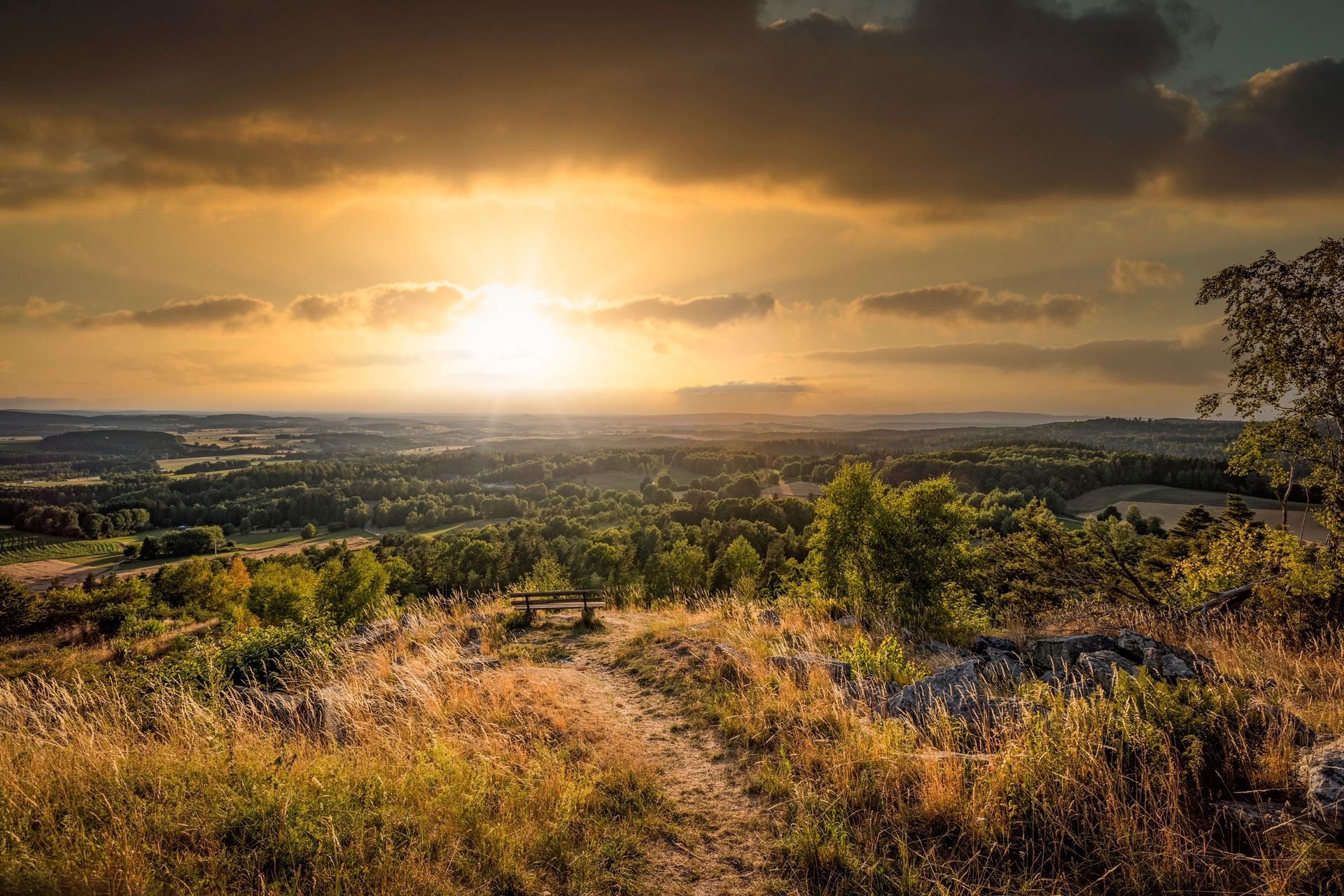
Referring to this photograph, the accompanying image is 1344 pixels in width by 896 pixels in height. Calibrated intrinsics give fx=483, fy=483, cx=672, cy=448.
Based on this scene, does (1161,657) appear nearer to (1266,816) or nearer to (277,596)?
(1266,816)

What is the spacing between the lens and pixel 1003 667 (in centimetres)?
815

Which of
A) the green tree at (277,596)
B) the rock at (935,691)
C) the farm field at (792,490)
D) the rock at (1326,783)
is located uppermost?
the rock at (1326,783)

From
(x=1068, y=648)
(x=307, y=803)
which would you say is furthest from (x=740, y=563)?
(x=307, y=803)

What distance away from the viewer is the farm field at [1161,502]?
73062 mm

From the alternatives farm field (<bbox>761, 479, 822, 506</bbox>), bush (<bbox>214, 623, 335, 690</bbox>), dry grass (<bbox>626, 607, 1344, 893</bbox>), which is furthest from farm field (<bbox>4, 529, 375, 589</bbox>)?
dry grass (<bbox>626, 607, 1344, 893</bbox>)

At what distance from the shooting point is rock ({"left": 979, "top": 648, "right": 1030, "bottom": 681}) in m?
7.83

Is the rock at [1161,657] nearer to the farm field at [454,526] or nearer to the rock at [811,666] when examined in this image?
the rock at [811,666]

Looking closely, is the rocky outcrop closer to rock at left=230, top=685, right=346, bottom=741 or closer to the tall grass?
the tall grass

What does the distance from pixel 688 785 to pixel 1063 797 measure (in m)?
4.21

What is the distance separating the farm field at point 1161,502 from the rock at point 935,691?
93150 millimetres

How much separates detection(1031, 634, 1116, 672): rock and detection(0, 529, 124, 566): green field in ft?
508

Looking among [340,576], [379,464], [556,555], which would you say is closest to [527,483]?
[379,464]

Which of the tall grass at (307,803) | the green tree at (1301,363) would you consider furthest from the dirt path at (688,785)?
the green tree at (1301,363)

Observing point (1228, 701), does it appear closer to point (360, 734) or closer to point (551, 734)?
point (551, 734)
